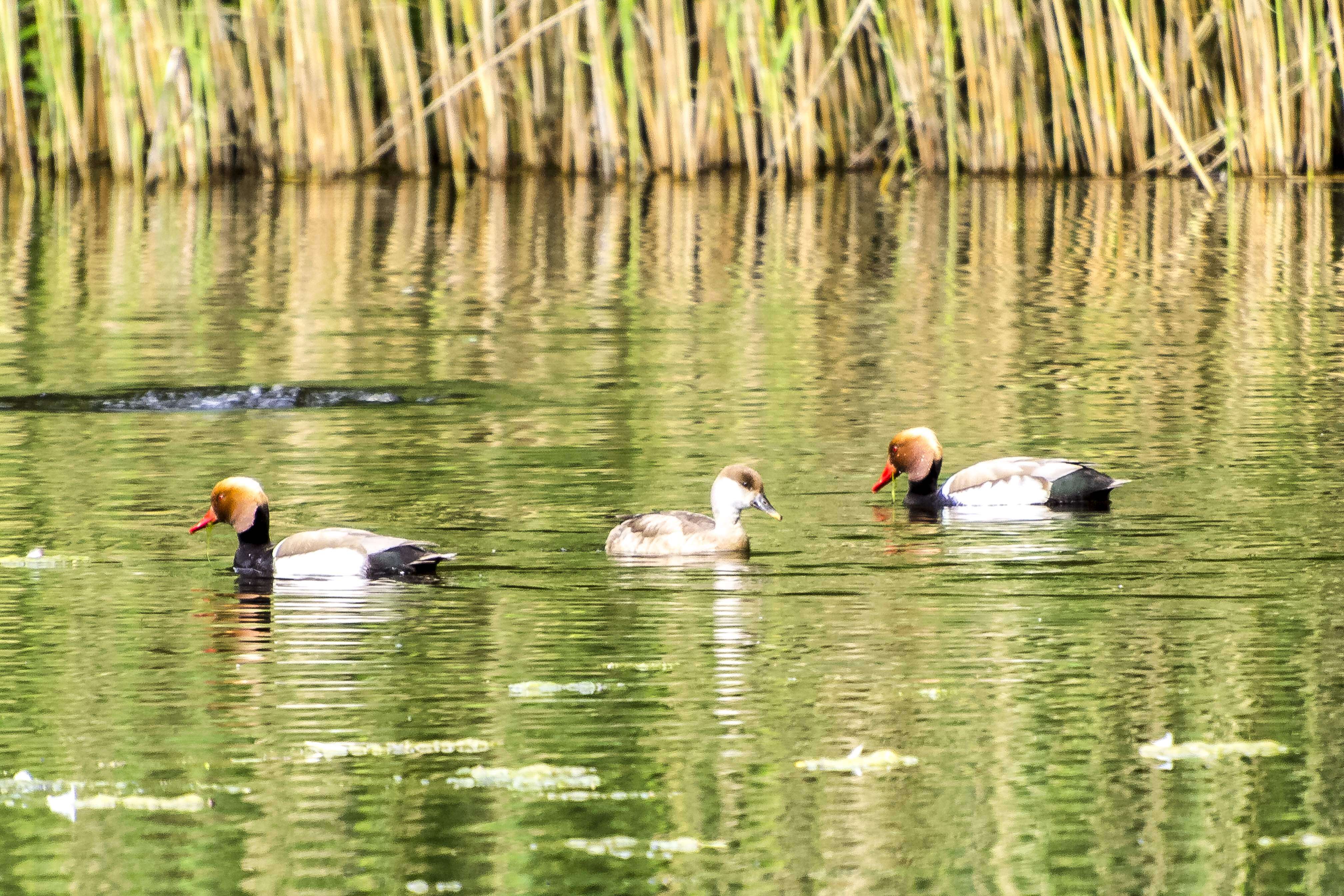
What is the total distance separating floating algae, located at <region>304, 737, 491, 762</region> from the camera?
18.8 feet

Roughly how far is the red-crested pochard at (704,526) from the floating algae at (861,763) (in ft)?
8.49

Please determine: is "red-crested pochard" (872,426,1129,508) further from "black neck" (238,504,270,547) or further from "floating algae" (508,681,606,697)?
"floating algae" (508,681,606,697)

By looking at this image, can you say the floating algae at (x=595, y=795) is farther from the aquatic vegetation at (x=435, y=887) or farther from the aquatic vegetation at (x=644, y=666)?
the aquatic vegetation at (x=644, y=666)

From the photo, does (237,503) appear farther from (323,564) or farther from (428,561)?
(428,561)

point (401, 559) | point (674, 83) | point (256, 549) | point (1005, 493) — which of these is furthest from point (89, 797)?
point (674, 83)

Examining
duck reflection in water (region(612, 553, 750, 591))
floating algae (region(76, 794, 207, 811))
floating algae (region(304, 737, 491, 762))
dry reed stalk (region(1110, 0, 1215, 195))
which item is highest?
dry reed stalk (region(1110, 0, 1215, 195))

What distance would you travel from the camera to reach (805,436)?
34.9ft

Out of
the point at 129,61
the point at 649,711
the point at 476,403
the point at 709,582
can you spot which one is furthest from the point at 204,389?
the point at 129,61

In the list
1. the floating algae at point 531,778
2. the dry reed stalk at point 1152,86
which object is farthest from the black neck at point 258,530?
the dry reed stalk at point 1152,86

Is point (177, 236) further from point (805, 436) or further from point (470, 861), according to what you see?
point (470, 861)

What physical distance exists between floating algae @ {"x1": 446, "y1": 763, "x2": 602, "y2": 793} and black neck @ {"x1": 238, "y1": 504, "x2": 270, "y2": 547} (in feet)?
9.37

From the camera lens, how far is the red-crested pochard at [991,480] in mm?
8945

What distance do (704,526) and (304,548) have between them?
1.35m

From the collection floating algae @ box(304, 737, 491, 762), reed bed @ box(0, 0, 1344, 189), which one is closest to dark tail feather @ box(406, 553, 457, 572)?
floating algae @ box(304, 737, 491, 762)
